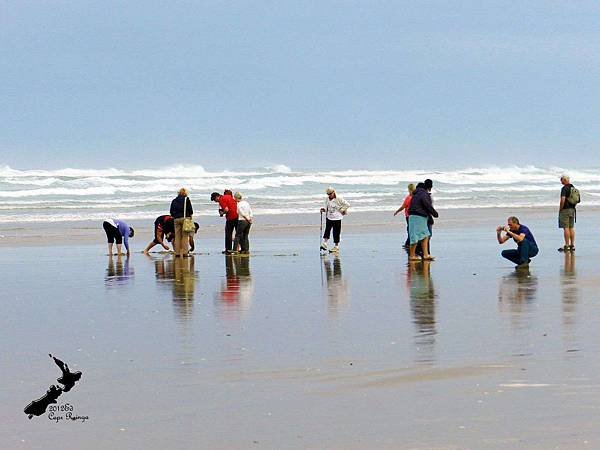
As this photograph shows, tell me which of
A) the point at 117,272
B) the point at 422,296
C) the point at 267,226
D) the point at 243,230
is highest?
the point at 243,230

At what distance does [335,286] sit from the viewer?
15859 millimetres

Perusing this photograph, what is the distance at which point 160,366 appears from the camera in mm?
9328

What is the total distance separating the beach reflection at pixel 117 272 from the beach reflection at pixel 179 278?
476 mm

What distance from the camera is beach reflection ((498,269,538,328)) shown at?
12070mm

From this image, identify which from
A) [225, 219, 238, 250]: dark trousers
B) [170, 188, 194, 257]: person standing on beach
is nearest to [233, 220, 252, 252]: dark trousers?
[225, 219, 238, 250]: dark trousers

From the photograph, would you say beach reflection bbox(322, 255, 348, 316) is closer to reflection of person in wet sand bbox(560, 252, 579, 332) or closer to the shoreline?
reflection of person in wet sand bbox(560, 252, 579, 332)

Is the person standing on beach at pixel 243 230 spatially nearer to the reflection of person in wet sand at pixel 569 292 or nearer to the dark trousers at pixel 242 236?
the dark trousers at pixel 242 236

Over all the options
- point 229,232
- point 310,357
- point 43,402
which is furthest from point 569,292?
point 229,232

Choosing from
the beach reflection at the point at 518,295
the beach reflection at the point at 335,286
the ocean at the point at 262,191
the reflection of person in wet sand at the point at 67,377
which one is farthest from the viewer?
the ocean at the point at 262,191

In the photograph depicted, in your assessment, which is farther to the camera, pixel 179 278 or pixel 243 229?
pixel 243 229

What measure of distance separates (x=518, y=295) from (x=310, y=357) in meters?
5.12

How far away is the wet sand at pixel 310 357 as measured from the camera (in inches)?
279

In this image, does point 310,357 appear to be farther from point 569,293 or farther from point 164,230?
point 164,230

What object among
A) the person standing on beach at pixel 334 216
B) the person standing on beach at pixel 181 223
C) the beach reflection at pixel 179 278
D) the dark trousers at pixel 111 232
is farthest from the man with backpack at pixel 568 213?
the dark trousers at pixel 111 232
